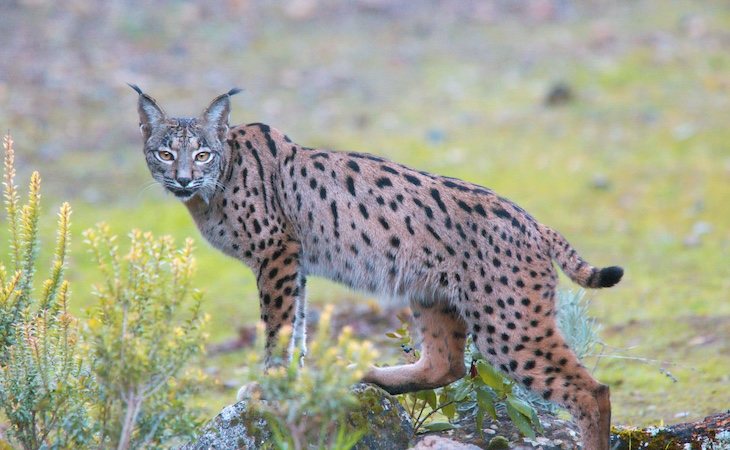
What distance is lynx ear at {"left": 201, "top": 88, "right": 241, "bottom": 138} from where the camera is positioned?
7.83 m

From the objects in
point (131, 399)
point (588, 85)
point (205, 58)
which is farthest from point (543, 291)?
point (205, 58)

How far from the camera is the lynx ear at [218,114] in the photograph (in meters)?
7.83

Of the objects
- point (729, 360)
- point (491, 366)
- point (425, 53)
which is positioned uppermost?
point (425, 53)

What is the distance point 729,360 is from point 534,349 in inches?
137

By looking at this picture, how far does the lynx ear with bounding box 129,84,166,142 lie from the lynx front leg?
126 centimetres

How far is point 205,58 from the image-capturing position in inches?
787

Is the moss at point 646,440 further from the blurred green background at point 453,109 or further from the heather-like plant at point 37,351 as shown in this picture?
the heather-like plant at point 37,351

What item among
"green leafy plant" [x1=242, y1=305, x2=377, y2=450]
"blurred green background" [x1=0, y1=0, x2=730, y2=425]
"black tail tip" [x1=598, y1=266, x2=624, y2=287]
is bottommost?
"green leafy plant" [x1=242, y1=305, x2=377, y2=450]

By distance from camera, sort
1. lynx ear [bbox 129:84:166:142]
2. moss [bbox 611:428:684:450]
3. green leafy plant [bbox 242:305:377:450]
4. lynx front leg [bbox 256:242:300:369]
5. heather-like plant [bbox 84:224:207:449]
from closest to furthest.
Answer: green leafy plant [bbox 242:305:377:450] → heather-like plant [bbox 84:224:207:449] → moss [bbox 611:428:684:450] → lynx front leg [bbox 256:242:300:369] → lynx ear [bbox 129:84:166:142]

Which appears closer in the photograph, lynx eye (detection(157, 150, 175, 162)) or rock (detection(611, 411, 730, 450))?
rock (detection(611, 411, 730, 450))

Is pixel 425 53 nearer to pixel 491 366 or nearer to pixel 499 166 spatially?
pixel 499 166

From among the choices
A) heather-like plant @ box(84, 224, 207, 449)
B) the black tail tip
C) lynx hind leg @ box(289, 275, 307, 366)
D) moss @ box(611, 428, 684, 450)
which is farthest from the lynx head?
moss @ box(611, 428, 684, 450)

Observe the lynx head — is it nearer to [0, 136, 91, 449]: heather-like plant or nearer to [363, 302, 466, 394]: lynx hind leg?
[0, 136, 91, 449]: heather-like plant

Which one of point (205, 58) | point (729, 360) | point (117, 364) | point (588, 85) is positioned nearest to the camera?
point (117, 364)
